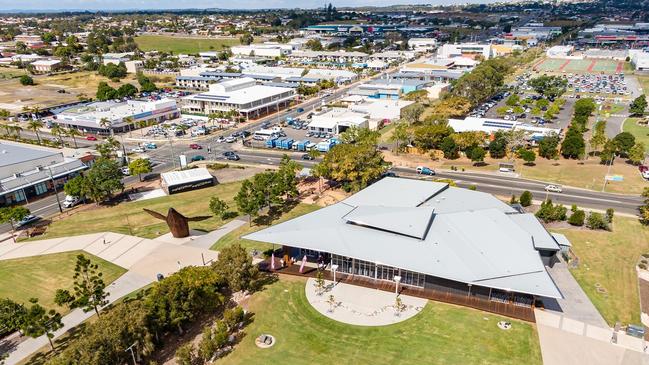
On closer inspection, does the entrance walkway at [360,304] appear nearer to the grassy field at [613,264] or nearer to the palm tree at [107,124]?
the grassy field at [613,264]

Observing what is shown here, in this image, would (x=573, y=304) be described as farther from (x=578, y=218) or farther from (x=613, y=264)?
(x=578, y=218)

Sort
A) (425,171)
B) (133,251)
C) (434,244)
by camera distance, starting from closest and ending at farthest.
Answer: (434,244) → (133,251) → (425,171)

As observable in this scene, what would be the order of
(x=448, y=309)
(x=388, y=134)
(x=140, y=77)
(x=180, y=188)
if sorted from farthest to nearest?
(x=140, y=77), (x=388, y=134), (x=180, y=188), (x=448, y=309)

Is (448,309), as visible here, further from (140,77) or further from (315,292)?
(140,77)

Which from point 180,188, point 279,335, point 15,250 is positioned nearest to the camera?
point 279,335

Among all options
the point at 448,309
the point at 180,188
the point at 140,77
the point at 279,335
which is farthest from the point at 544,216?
the point at 140,77

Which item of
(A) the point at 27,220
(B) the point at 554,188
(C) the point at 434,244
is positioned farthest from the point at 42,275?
(B) the point at 554,188

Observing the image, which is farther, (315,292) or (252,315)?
(315,292)
